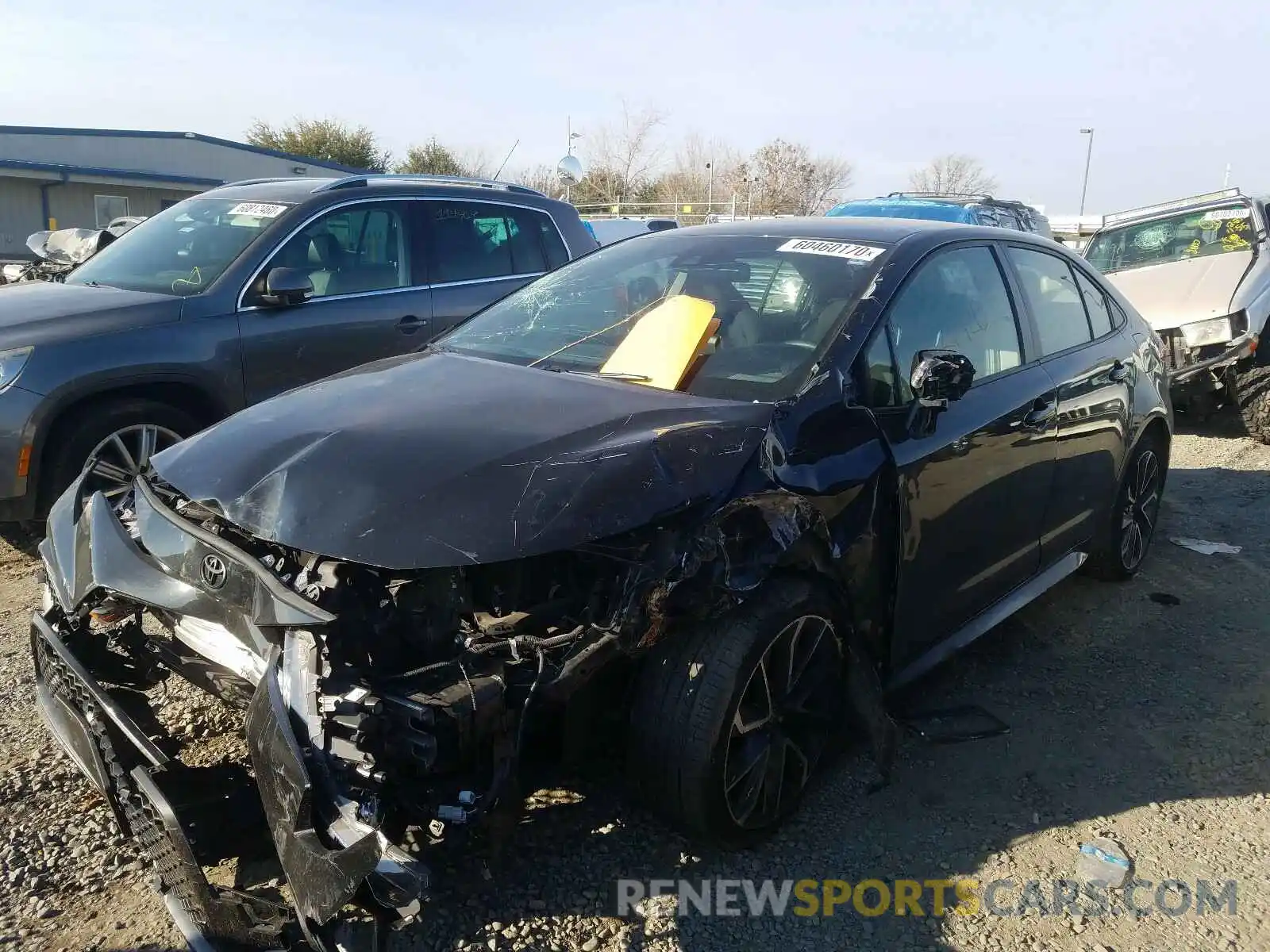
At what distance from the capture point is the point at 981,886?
2.68m

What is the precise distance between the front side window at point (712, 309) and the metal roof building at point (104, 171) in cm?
2382

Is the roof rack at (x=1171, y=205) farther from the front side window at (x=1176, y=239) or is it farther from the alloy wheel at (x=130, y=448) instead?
the alloy wheel at (x=130, y=448)

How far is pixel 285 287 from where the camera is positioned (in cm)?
512

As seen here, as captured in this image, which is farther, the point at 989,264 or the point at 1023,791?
the point at 989,264

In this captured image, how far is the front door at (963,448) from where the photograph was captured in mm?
3086

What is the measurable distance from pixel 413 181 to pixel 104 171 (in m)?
24.3

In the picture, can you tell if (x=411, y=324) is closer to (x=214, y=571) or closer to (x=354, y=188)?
(x=354, y=188)

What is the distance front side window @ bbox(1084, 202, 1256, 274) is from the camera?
8883 mm

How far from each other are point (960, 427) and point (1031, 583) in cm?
104

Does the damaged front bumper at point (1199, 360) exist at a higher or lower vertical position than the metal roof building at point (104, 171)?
lower

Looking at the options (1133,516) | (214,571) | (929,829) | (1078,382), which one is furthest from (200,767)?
(1133,516)

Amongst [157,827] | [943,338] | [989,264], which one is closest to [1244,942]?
[943,338]

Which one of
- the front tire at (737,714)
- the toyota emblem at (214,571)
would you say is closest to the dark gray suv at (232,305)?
the toyota emblem at (214,571)

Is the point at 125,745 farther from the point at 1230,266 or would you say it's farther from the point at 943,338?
the point at 1230,266
